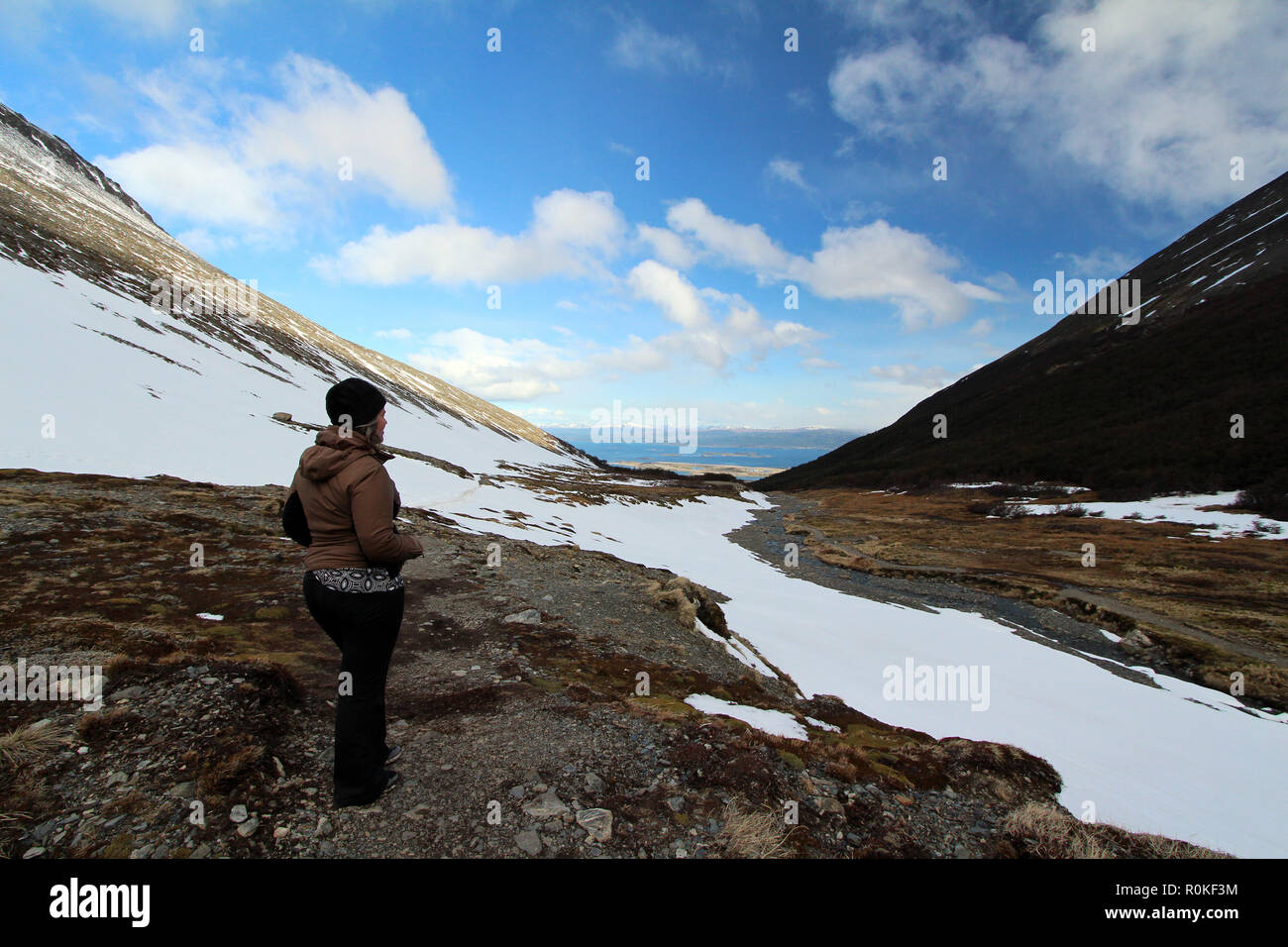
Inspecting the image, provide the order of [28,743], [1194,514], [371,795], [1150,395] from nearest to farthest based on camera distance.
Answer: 1. [28,743]
2. [371,795]
3. [1194,514]
4. [1150,395]

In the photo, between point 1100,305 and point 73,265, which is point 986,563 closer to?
point 73,265

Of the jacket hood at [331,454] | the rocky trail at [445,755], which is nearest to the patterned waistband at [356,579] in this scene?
the jacket hood at [331,454]

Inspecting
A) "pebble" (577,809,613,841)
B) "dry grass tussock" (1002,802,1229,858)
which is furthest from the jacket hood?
"dry grass tussock" (1002,802,1229,858)

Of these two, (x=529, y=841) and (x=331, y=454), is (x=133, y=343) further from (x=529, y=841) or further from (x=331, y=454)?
(x=529, y=841)

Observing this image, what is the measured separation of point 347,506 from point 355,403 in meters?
1.01

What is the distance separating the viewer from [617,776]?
6086mm

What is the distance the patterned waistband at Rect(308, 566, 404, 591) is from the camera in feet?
14.5

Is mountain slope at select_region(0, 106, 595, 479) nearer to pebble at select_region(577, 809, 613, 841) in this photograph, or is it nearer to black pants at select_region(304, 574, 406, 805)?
black pants at select_region(304, 574, 406, 805)

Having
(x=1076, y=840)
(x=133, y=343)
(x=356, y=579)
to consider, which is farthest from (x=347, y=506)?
(x=133, y=343)

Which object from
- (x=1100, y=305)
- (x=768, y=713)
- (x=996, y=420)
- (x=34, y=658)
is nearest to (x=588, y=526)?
(x=768, y=713)

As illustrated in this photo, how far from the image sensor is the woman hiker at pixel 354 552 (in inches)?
173

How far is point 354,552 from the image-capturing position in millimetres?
4496

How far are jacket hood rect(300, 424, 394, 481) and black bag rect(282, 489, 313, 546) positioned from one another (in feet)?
1.13

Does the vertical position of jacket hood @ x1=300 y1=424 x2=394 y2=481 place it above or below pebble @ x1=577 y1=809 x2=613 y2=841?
above
